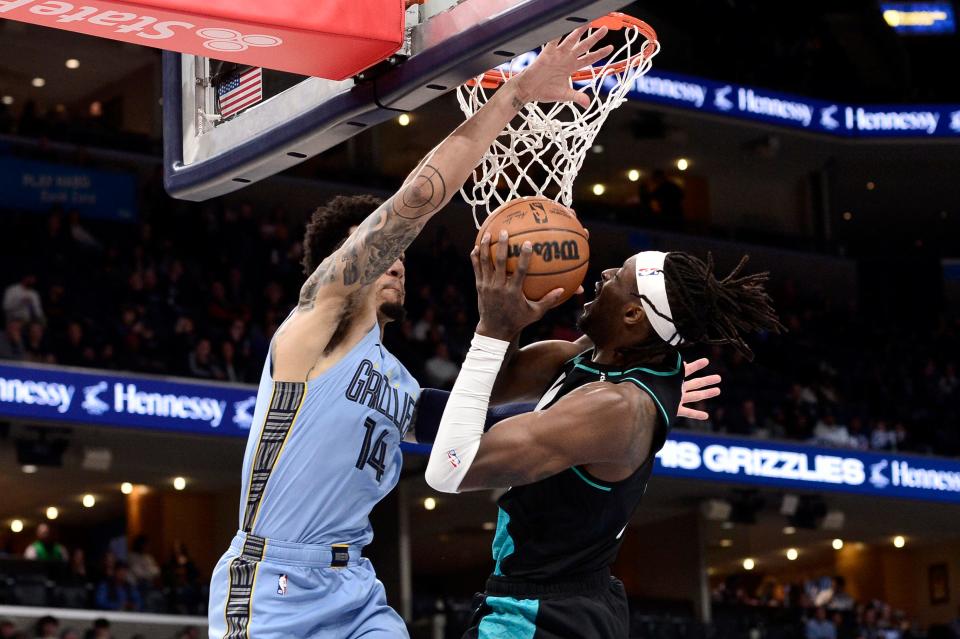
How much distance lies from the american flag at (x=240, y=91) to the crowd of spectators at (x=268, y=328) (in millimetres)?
9924

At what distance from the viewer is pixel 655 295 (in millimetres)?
4188

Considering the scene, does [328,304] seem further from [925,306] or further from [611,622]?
[925,306]

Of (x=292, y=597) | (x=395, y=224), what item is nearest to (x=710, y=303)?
(x=395, y=224)

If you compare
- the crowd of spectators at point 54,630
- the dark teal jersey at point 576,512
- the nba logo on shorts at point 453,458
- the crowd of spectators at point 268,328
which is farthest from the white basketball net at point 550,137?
the crowd of spectators at point 268,328

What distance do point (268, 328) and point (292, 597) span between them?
12.6m

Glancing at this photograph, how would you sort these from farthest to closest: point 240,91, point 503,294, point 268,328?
point 268,328, point 240,91, point 503,294

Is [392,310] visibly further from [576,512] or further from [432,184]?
[576,512]

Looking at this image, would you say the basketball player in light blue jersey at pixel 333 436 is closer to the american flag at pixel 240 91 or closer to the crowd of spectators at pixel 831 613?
the american flag at pixel 240 91

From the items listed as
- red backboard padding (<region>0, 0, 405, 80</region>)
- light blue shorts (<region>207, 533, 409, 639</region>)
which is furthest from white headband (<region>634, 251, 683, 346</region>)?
light blue shorts (<region>207, 533, 409, 639</region>)

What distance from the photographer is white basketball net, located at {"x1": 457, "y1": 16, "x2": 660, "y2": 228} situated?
16.6 ft

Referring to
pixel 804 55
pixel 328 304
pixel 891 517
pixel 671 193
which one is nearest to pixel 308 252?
pixel 328 304

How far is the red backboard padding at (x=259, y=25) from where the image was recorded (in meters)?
4.07

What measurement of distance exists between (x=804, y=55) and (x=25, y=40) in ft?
42.8

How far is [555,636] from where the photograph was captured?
4.14 m
